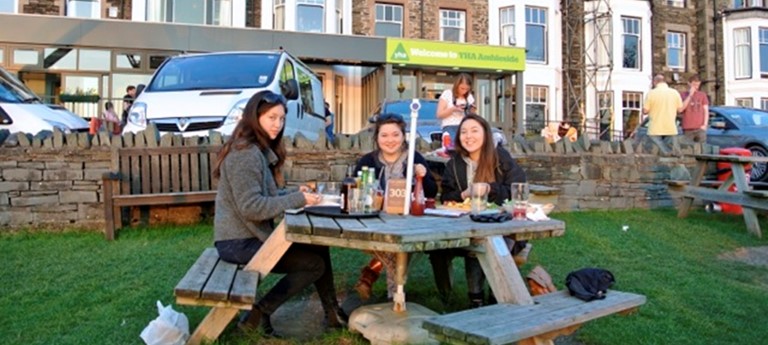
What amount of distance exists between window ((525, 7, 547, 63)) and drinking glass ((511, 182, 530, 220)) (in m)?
20.7

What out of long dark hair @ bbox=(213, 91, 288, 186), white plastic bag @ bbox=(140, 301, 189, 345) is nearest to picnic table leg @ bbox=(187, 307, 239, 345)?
white plastic bag @ bbox=(140, 301, 189, 345)

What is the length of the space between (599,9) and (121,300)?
24311 mm

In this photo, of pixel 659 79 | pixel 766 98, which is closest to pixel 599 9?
pixel 766 98

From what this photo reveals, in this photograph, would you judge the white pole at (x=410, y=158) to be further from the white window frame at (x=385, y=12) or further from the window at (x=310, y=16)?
the white window frame at (x=385, y=12)

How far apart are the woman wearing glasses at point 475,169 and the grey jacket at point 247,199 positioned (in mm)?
1306

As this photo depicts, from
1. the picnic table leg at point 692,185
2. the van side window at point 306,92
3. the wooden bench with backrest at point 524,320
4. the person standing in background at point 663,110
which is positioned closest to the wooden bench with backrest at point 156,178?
the van side window at point 306,92

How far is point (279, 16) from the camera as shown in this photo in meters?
18.6

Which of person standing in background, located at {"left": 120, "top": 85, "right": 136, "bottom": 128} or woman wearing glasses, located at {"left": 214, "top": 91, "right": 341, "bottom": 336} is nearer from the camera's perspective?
woman wearing glasses, located at {"left": 214, "top": 91, "right": 341, "bottom": 336}

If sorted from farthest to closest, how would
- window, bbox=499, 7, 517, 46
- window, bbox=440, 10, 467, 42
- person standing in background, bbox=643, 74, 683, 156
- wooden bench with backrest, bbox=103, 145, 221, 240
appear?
window, bbox=499, 7, 517, 46 → window, bbox=440, 10, 467, 42 → person standing in background, bbox=643, 74, 683, 156 → wooden bench with backrest, bbox=103, 145, 221, 240

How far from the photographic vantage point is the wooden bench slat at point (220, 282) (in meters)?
2.72

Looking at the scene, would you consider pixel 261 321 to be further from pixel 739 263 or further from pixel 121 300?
pixel 739 263

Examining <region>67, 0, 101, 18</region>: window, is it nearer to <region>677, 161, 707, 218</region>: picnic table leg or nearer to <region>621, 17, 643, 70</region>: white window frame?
<region>677, 161, 707, 218</region>: picnic table leg

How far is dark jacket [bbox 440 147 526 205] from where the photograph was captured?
157 inches

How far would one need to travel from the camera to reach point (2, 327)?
3.59 meters
